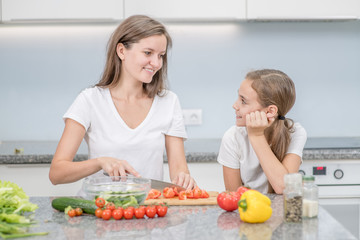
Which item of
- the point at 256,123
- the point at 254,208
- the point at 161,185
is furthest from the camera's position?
the point at 256,123

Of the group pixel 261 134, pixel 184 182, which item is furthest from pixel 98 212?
pixel 261 134

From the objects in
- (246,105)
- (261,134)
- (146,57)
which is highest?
(146,57)

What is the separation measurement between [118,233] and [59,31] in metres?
2.14

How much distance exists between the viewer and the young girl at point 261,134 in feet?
6.43

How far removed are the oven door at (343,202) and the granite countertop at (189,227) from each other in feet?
3.82

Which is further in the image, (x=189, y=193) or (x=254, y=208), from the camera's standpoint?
(x=189, y=193)

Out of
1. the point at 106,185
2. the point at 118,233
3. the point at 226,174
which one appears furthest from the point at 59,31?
the point at 118,233

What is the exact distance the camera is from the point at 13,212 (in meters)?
1.39

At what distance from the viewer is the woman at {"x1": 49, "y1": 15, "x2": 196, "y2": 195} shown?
194 cm

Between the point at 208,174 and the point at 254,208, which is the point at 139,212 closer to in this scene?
the point at 254,208

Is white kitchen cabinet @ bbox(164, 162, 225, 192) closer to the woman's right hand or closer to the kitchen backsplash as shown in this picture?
the kitchen backsplash

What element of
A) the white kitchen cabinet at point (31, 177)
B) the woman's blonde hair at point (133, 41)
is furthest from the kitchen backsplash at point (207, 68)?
the woman's blonde hair at point (133, 41)

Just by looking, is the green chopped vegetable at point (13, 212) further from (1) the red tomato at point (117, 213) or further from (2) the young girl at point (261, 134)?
(2) the young girl at point (261, 134)
